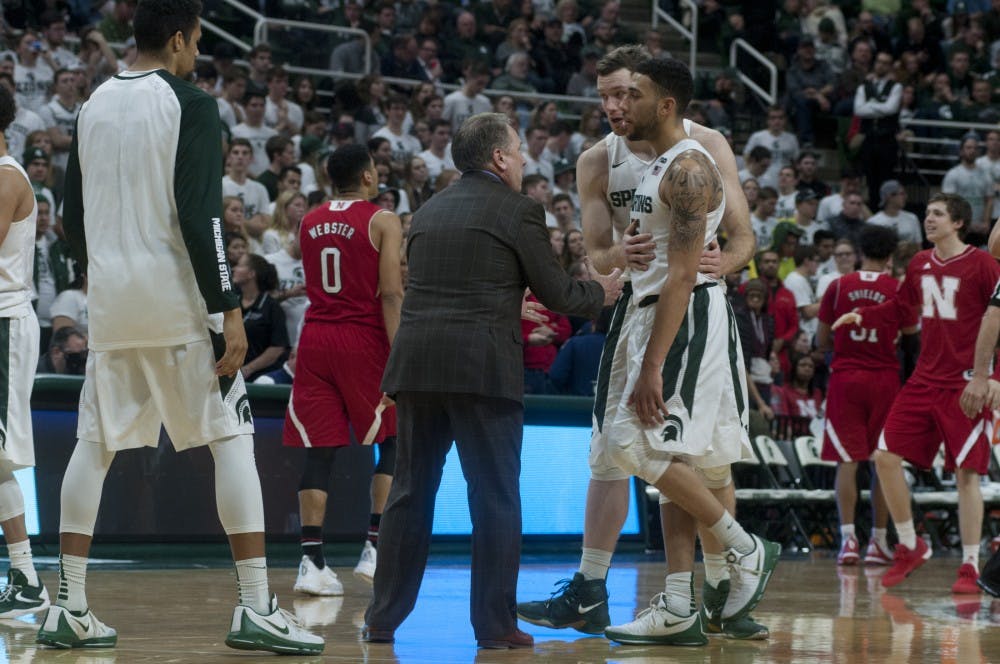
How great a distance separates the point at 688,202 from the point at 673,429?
0.89 m

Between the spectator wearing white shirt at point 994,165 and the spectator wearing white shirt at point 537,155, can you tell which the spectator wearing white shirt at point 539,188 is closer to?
the spectator wearing white shirt at point 537,155

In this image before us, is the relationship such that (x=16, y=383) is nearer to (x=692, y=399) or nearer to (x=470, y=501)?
(x=470, y=501)

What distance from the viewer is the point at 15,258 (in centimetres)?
678

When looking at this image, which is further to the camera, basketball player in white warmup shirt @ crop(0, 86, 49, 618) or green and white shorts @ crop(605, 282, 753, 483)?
basketball player in white warmup shirt @ crop(0, 86, 49, 618)

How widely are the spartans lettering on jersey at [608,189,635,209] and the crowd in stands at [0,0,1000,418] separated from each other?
5.04 m

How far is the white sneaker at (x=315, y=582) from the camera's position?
8.21 meters

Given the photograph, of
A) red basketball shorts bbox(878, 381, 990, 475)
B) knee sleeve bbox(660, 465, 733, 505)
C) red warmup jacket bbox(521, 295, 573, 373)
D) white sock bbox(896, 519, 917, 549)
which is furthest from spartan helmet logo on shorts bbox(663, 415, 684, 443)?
red warmup jacket bbox(521, 295, 573, 373)

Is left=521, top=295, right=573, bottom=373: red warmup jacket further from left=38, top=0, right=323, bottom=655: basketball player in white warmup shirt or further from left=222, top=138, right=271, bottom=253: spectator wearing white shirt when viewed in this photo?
left=38, top=0, right=323, bottom=655: basketball player in white warmup shirt

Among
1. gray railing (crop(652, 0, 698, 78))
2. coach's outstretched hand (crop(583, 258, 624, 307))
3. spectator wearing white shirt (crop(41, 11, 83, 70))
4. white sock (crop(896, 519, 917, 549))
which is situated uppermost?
gray railing (crop(652, 0, 698, 78))

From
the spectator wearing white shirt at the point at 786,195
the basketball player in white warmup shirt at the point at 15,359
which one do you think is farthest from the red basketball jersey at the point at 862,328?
the basketball player in white warmup shirt at the point at 15,359

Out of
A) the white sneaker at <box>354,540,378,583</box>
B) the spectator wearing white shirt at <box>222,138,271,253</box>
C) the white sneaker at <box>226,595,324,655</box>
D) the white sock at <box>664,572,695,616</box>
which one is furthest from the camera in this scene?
the spectator wearing white shirt at <box>222,138,271,253</box>

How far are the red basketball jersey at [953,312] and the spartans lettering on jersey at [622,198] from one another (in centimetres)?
389

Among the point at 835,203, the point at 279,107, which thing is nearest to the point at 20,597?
the point at 279,107

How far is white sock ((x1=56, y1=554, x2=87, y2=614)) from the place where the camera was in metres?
5.63
